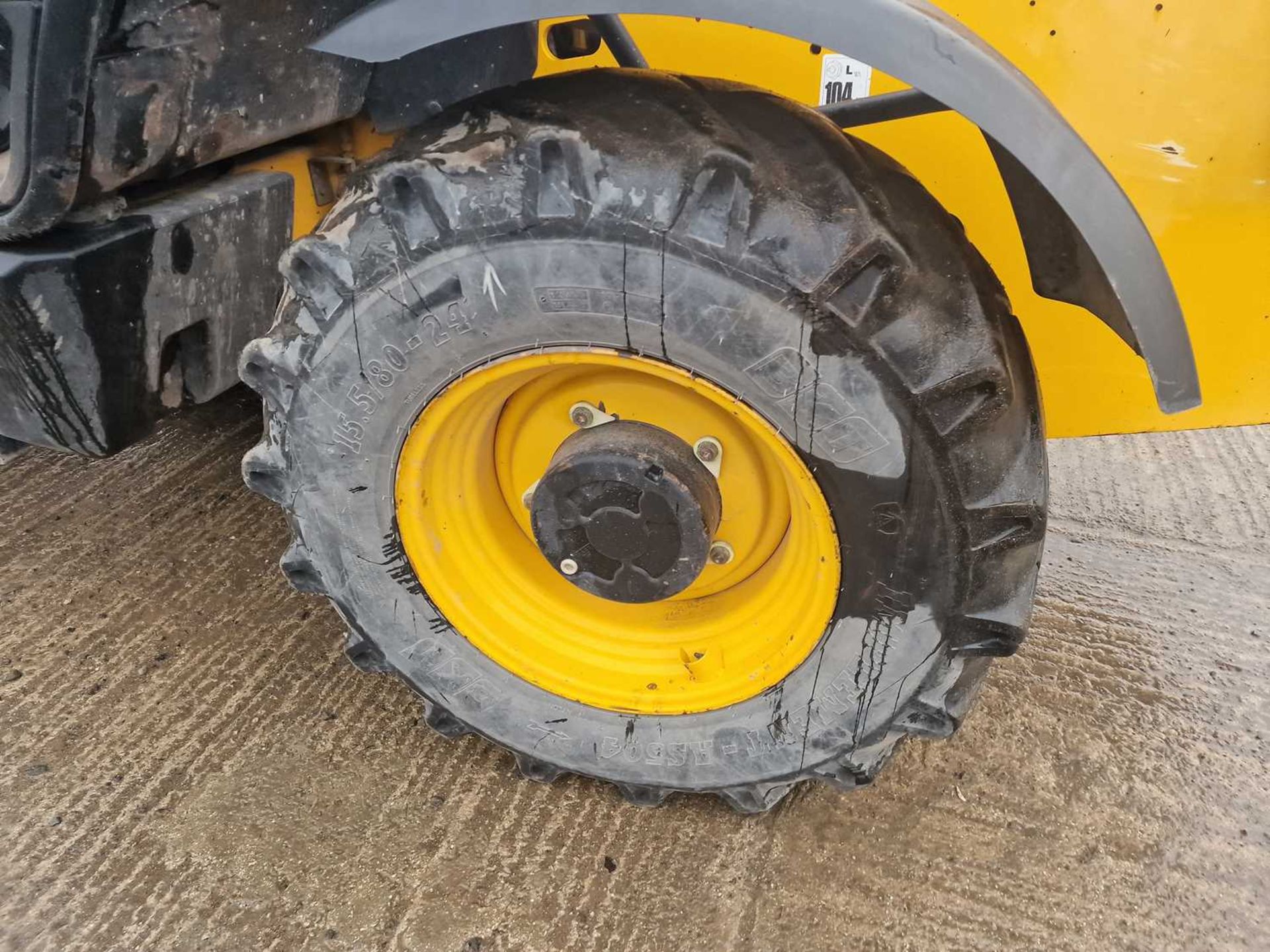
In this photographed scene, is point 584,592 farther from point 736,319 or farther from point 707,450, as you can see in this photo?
point 736,319

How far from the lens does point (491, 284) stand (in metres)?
1.27

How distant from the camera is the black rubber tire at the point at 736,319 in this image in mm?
1208

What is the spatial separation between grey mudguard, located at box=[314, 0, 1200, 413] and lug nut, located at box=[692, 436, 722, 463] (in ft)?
2.01

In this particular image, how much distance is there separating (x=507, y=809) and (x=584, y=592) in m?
0.46

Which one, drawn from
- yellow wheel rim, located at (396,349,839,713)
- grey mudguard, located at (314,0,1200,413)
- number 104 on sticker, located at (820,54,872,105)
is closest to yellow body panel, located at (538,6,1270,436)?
number 104 on sticker, located at (820,54,872,105)

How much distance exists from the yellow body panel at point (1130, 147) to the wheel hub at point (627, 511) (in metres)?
0.72

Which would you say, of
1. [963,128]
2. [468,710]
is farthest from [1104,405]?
[468,710]

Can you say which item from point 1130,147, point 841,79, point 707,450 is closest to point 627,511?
point 707,450

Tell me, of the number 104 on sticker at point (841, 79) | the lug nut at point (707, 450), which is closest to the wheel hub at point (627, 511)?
the lug nut at point (707, 450)

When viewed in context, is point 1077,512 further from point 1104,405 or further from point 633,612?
point 633,612

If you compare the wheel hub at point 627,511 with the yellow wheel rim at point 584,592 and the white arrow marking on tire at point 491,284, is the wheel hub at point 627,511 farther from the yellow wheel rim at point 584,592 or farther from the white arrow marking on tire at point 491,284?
the white arrow marking on tire at point 491,284

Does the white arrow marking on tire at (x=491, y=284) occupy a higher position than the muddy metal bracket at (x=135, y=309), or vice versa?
the white arrow marking on tire at (x=491, y=284)

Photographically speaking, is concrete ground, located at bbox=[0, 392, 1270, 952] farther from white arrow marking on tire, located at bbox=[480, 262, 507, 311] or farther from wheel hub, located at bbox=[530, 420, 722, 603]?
white arrow marking on tire, located at bbox=[480, 262, 507, 311]

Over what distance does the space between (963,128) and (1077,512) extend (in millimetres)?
1493
